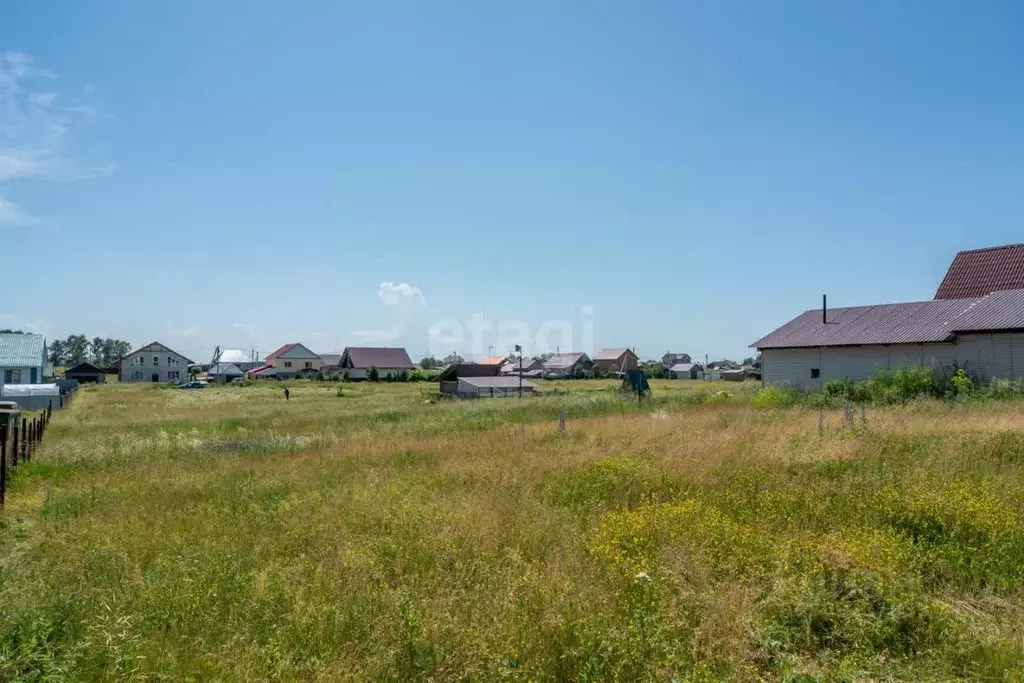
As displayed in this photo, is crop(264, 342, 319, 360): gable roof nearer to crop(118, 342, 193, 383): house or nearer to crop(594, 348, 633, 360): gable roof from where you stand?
crop(118, 342, 193, 383): house

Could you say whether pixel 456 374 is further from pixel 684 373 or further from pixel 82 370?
pixel 684 373

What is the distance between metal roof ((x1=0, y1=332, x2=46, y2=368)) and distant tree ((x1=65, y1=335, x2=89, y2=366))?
120216 millimetres

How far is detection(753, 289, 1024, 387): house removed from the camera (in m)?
23.4

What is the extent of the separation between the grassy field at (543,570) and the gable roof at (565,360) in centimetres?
10691

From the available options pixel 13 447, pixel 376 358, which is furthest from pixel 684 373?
pixel 13 447

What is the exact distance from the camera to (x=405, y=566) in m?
5.52

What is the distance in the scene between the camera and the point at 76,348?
498 ft

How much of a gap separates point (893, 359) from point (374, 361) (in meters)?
83.4

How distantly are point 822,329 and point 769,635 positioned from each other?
28.9 metres

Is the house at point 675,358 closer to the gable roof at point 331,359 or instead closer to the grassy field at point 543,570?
the gable roof at point 331,359

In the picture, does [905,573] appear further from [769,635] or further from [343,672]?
[343,672]

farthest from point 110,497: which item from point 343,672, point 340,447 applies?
point 343,672

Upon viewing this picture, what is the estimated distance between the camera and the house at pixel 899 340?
23.4 meters

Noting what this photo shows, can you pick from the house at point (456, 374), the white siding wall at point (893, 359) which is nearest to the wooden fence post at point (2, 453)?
the white siding wall at point (893, 359)
